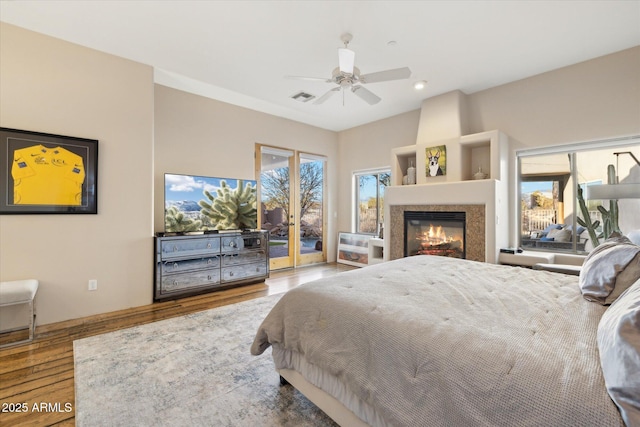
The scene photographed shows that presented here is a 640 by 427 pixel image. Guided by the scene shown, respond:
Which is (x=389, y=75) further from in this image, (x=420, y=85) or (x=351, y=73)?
(x=420, y=85)

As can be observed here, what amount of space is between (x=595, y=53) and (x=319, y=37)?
3.25 m

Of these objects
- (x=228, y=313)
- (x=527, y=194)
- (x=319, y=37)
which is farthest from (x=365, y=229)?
(x=319, y=37)

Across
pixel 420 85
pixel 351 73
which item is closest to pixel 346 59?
pixel 351 73

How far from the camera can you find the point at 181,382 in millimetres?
1952

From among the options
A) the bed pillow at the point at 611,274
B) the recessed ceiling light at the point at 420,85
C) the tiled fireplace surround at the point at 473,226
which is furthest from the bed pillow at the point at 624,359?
the recessed ceiling light at the point at 420,85

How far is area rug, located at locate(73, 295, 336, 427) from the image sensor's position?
5.37 feet

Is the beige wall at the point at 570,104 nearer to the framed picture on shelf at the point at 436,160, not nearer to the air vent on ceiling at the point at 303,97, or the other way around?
the framed picture on shelf at the point at 436,160

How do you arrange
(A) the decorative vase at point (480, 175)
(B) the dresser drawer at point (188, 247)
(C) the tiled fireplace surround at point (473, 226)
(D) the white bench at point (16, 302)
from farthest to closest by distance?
1. (A) the decorative vase at point (480, 175)
2. (C) the tiled fireplace surround at point (473, 226)
3. (B) the dresser drawer at point (188, 247)
4. (D) the white bench at point (16, 302)

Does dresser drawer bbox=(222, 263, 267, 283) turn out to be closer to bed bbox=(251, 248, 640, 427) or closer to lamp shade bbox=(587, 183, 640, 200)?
bed bbox=(251, 248, 640, 427)

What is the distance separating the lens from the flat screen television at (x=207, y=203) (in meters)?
3.90

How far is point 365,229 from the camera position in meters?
6.14

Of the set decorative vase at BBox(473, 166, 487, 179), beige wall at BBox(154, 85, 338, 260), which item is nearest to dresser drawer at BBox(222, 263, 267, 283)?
beige wall at BBox(154, 85, 338, 260)

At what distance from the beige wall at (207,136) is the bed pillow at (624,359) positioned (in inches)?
179

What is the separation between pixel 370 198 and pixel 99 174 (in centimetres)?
464
